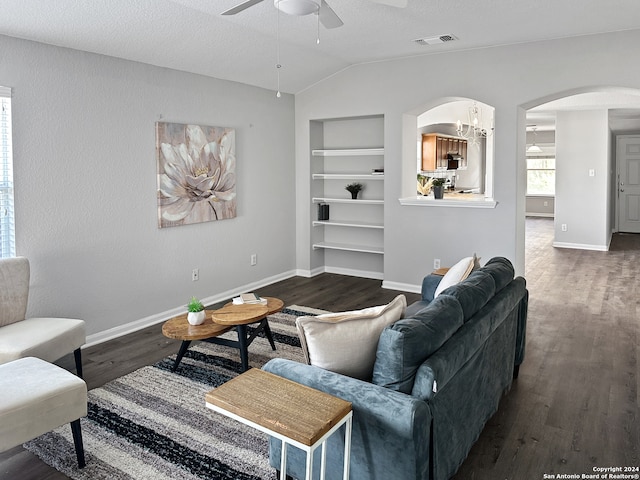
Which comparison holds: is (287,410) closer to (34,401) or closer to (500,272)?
(34,401)

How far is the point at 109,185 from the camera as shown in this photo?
436 centimetres

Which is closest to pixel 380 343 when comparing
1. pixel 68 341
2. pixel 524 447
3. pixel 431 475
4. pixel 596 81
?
pixel 431 475

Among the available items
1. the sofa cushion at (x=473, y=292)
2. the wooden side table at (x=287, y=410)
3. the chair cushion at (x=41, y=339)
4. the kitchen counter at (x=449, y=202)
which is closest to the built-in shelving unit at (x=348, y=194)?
the kitchen counter at (x=449, y=202)

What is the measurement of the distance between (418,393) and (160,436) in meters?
1.56

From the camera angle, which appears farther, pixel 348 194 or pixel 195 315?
pixel 348 194

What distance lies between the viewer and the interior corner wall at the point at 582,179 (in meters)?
8.62

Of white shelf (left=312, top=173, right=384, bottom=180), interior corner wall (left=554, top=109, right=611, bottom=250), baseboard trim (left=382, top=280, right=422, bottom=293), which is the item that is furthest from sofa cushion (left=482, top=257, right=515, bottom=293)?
interior corner wall (left=554, top=109, right=611, bottom=250)

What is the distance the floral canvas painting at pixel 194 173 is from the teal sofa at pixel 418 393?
3.09m

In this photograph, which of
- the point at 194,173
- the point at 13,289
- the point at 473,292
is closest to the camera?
the point at 473,292

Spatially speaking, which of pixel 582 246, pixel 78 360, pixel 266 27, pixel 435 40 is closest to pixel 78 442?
pixel 78 360

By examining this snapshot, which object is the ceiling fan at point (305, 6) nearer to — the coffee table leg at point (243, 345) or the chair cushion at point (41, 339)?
the coffee table leg at point (243, 345)

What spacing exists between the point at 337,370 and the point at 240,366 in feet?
5.73

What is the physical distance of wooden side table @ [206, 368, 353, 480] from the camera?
1.67 meters

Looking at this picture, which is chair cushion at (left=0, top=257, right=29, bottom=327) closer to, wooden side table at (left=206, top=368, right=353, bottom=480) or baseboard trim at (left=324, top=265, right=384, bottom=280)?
wooden side table at (left=206, top=368, right=353, bottom=480)
